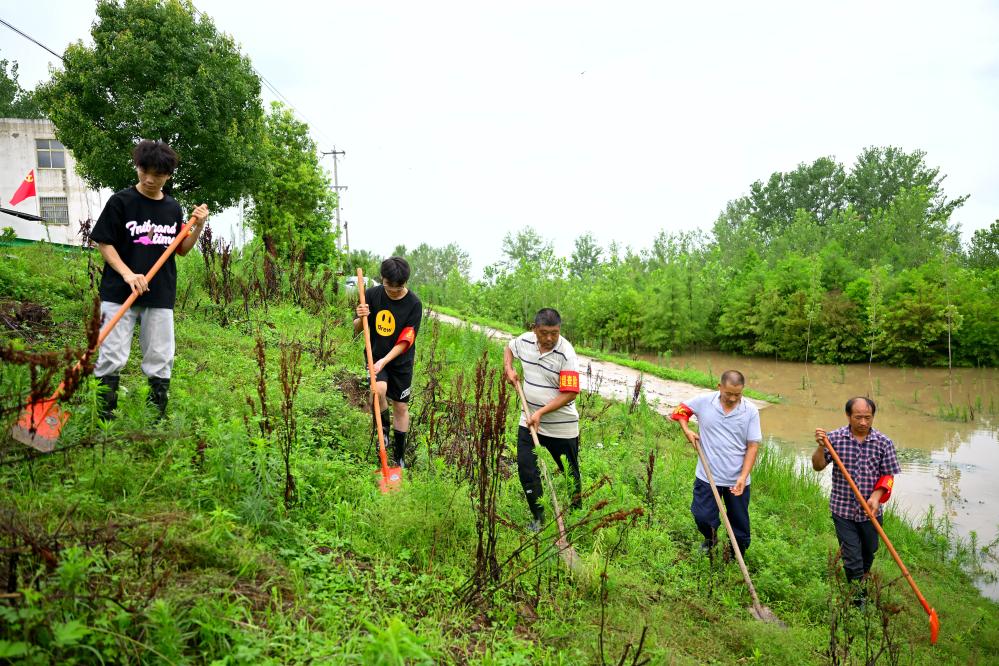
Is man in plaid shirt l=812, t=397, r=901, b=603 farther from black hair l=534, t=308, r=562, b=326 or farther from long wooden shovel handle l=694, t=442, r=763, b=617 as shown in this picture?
black hair l=534, t=308, r=562, b=326

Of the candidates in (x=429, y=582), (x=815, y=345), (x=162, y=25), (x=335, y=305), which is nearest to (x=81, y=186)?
(x=162, y=25)

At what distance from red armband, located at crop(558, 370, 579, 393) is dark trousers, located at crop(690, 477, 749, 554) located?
57.5 inches

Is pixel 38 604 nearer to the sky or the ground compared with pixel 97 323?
nearer to the ground

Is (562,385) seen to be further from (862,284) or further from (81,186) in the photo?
(81,186)

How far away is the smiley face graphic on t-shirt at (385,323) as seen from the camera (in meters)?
5.02

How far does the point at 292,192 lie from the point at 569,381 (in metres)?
17.3

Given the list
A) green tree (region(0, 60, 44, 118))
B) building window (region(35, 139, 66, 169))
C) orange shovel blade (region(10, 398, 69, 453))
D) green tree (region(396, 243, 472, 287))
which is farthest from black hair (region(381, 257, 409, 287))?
green tree (region(396, 243, 472, 287))

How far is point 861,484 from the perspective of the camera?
16.4 feet

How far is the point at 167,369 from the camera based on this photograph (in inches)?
161

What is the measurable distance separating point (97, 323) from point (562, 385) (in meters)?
3.05

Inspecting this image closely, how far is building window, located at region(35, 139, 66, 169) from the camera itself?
30547mm

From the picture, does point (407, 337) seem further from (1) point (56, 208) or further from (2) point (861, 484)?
(1) point (56, 208)

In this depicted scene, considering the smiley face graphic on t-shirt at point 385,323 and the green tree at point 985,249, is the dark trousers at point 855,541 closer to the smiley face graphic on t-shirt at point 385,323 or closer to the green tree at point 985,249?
the smiley face graphic on t-shirt at point 385,323

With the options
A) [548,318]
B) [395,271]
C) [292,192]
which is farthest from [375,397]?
[292,192]
